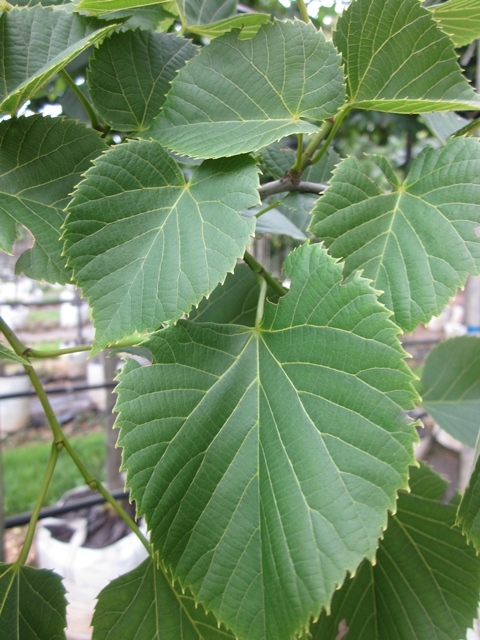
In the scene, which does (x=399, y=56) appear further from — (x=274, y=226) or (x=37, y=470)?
(x=37, y=470)

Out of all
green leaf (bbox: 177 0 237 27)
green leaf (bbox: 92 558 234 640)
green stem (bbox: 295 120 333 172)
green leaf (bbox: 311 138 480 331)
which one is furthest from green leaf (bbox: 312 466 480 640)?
green leaf (bbox: 177 0 237 27)

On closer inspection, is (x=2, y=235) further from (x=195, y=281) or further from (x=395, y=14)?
(x=395, y=14)

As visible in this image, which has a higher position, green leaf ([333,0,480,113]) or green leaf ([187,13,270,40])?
green leaf ([187,13,270,40])

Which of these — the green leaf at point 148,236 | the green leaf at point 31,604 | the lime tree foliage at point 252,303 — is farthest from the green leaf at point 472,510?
the green leaf at point 31,604

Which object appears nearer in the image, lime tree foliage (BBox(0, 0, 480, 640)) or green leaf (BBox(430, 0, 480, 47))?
lime tree foliage (BBox(0, 0, 480, 640))

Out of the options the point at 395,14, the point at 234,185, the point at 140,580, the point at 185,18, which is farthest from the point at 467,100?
the point at 140,580

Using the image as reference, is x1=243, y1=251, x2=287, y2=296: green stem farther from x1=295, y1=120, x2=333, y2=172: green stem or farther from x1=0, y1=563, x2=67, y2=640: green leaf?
x1=0, y1=563, x2=67, y2=640: green leaf

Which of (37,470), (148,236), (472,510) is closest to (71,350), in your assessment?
→ (148,236)

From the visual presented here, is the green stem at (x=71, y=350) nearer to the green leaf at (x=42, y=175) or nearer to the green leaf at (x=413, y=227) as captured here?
the green leaf at (x=42, y=175)

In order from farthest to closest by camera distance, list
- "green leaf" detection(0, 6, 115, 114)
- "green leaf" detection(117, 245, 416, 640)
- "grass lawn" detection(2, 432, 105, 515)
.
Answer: "grass lawn" detection(2, 432, 105, 515) → "green leaf" detection(0, 6, 115, 114) → "green leaf" detection(117, 245, 416, 640)
